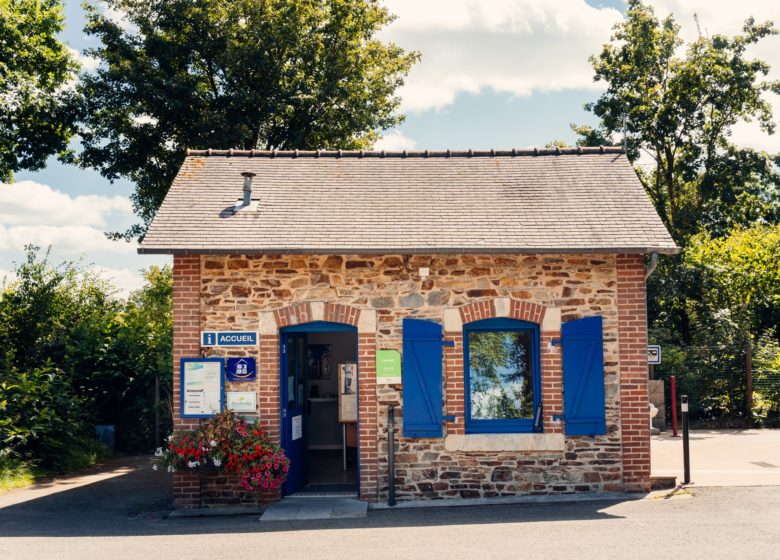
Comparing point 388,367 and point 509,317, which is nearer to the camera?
point 388,367

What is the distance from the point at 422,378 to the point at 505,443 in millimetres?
1410

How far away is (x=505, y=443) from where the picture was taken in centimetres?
961

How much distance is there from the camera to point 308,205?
10.8m

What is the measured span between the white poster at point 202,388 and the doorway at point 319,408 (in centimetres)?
88

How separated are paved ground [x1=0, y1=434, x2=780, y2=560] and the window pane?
1.43m

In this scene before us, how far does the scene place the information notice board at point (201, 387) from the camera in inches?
377

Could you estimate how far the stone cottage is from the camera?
9.61 meters

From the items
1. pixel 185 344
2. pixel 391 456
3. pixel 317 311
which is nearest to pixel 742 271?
pixel 391 456

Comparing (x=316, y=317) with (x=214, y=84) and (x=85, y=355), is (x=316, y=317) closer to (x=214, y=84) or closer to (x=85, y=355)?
(x=85, y=355)

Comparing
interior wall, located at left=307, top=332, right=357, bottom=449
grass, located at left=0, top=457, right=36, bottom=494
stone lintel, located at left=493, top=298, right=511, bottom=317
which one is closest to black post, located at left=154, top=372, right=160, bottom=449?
grass, located at left=0, top=457, right=36, bottom=494

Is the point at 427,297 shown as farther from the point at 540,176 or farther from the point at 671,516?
the point at 671,516

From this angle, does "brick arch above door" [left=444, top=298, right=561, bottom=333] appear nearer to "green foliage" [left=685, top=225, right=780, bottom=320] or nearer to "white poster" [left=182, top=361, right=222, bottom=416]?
"white poster" [left=182, top=361, right=222, bottom=416]

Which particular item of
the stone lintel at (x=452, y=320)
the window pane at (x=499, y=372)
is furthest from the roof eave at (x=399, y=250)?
the window pane at (x=499, y=372)

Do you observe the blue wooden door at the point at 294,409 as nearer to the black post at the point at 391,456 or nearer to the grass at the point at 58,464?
the black post at the point at 391,456
